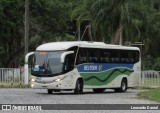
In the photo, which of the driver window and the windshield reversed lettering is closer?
the driver window

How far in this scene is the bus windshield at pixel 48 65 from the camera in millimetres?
34281

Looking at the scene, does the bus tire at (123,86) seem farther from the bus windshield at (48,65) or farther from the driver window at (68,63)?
the bus windshield at (48,65)

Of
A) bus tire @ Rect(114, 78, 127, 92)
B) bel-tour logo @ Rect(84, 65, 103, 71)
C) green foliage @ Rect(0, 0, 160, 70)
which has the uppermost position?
green foliage @ Rect(0, 0, 160, 70)

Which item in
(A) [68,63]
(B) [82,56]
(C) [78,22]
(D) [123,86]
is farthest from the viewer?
(C) [78,22]

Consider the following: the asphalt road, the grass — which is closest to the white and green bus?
the asphalt road

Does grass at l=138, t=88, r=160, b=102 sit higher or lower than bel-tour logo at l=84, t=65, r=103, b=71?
lower

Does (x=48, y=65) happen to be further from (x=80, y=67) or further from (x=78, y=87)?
(x=78, y=87)

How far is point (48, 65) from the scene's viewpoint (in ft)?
113

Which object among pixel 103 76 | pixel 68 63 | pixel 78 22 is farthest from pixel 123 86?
pixel 78 22

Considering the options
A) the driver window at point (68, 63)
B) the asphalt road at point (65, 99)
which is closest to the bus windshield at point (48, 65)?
the driver window at point (68, 63)

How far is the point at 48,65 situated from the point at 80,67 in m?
2.31

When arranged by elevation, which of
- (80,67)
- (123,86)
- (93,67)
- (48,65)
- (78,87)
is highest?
(48,65)

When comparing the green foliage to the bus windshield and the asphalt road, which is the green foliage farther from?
the asphalt road

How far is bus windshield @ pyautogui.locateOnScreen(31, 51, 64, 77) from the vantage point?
34281mm
